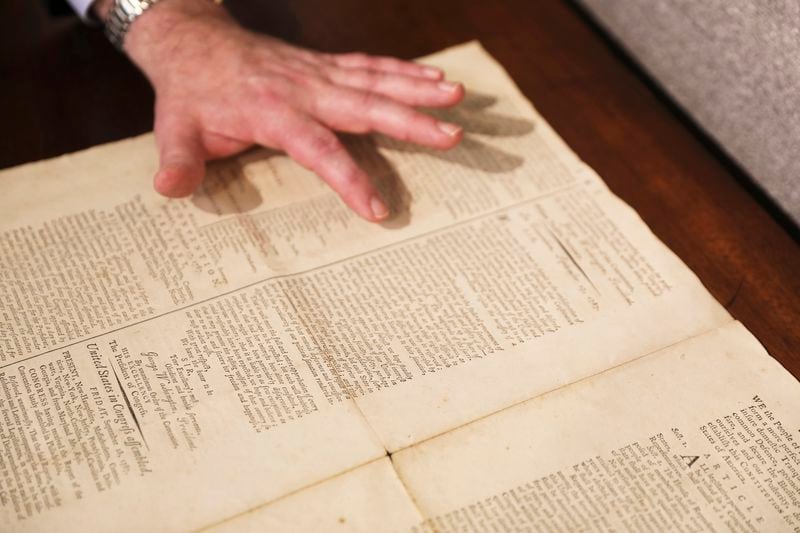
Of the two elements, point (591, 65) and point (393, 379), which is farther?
point (591, 65)

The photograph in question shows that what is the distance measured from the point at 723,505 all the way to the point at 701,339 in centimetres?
15

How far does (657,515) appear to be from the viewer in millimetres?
571

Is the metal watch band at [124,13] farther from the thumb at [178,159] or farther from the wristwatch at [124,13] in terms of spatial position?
the thumb at [178,159]

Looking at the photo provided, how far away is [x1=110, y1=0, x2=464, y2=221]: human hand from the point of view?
29.6 inches

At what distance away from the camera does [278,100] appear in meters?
0.78

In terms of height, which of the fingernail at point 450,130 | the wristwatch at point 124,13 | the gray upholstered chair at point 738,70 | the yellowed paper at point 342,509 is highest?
the gray upholstered chair at point 738,70

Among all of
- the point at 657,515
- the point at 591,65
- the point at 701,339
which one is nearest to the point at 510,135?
the point at 591,65

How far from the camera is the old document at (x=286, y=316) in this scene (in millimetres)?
587

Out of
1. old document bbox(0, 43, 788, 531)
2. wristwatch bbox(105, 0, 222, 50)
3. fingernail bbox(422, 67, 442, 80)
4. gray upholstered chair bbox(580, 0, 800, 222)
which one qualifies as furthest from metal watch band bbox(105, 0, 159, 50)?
gray upholstered chair bbox(580, 0, 800, 222)

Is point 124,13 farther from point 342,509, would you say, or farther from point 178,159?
point 342,509

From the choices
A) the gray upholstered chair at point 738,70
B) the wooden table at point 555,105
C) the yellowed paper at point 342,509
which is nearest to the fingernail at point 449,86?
the wooden table at point 555,105

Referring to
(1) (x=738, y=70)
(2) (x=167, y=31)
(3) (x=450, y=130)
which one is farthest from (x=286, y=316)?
(1) (x=738, y=70)

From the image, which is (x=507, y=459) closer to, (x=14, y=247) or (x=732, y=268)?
(x=732, y=268)

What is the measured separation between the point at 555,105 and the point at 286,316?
382 millimetres
